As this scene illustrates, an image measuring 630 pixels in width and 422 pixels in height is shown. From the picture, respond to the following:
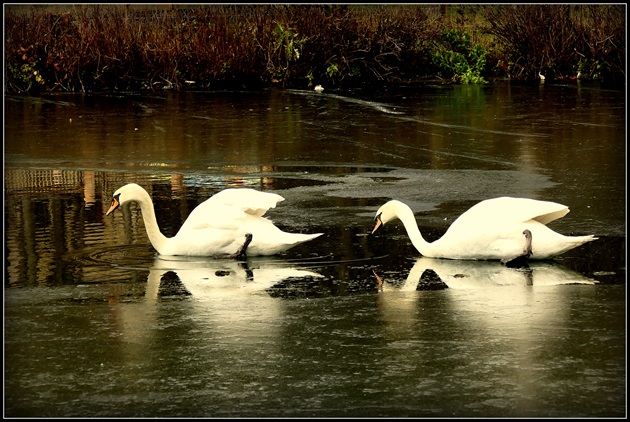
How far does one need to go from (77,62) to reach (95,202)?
58.8ft

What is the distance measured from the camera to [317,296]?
8812 mm

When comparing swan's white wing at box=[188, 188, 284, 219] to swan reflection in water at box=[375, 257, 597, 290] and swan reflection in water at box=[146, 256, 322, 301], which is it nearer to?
swan reflection in water at box=[146, 256, 322, 301]

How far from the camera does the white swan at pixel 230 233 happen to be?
10164mm

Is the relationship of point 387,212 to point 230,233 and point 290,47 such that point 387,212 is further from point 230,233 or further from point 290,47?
point 290,47

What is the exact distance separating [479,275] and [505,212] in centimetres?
66

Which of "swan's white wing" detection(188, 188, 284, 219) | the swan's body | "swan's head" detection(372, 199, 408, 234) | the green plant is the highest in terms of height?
the green plant

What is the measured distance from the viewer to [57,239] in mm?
11234

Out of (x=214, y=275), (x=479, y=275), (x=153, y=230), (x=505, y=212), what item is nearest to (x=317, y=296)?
(x=214, y=275)

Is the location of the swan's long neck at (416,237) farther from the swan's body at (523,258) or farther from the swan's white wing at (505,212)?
the swan's body at (523,258)

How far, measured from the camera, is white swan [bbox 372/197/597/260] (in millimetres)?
9758

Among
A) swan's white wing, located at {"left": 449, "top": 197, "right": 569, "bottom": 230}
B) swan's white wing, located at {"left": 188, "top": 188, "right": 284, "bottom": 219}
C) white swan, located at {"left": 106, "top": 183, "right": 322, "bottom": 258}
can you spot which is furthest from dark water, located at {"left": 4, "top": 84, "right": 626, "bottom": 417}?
swan's white wing, located at {"left": 188, "top": 188, "right": 284, "bottom": 219}

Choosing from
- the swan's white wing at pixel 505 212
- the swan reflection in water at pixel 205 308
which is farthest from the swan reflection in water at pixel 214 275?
the swan's white wing at pixel 505 212

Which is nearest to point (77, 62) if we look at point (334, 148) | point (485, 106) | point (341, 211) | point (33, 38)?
point (33, 38)

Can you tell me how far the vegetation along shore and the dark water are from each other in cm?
1268
